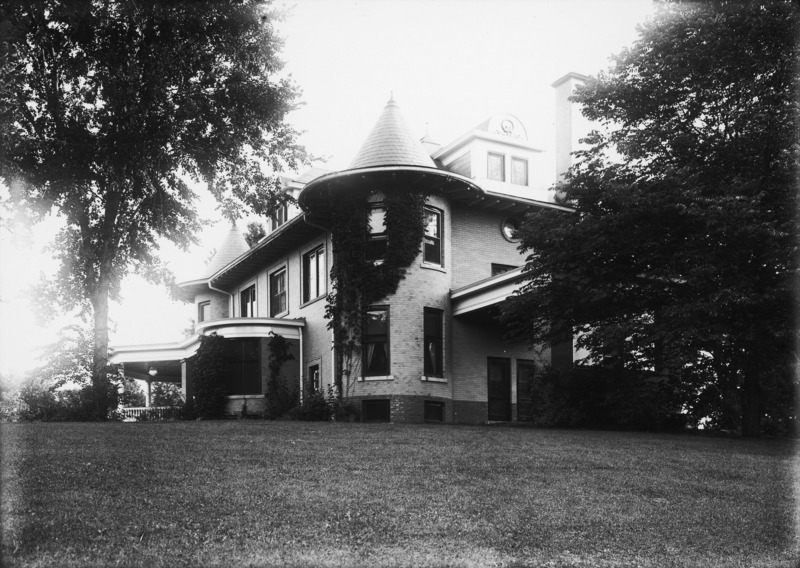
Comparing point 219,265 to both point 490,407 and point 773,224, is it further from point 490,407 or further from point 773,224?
point 773,224

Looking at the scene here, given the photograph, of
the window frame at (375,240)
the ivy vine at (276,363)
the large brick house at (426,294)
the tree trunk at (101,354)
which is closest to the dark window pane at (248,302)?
the large brick house at (426,294)

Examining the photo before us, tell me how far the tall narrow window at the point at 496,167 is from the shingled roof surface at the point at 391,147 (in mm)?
3044

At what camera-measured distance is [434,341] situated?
992 inches

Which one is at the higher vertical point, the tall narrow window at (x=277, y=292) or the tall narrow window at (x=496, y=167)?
the tall narrow window at (x=496, y=167)

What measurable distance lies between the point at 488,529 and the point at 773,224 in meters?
12.1

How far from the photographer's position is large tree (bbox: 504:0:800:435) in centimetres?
1791

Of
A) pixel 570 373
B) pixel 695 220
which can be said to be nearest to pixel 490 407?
pixel 570 373

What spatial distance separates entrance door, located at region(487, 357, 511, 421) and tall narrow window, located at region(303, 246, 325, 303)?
6077mm

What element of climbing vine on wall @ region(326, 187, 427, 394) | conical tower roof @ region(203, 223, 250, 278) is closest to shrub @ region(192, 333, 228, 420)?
climbing vine on wall @ region(326, 187, 427, 394)

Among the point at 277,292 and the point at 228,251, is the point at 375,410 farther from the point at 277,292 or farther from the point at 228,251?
the point at 228,251

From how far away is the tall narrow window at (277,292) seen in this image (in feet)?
103

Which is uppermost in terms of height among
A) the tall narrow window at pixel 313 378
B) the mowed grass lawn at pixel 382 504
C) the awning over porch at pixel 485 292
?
the awning over porch at pixel 485 292

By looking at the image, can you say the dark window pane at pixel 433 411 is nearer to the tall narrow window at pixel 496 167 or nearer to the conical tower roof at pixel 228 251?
the tall narrow window at pixel 496 167

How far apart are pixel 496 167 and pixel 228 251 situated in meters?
17.2
